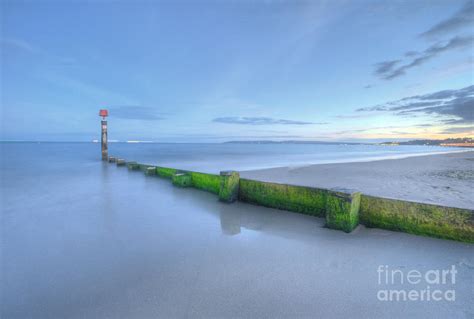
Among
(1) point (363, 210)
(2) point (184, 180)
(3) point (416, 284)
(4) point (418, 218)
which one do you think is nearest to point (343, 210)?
(1) point (363, 210)

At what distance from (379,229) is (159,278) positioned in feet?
13.2

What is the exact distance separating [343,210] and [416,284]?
151 centimetres

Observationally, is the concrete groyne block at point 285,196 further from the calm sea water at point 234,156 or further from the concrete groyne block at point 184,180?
the calm sea water at point 234,156

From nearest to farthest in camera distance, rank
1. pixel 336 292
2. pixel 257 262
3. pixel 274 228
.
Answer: pixel 336 292 → pixel 257 262 → pixel 274 228

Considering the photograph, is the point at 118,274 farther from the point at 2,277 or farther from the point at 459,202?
the point at 459,202

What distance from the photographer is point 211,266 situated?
359 centimetres

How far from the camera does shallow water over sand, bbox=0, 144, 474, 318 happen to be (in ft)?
8.84

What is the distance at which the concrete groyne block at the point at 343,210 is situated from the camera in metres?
4.20

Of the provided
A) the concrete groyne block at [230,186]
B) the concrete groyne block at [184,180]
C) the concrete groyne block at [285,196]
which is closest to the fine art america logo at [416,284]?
the concrete groyne block at [285,196]

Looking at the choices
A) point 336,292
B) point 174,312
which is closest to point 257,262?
point 336,292

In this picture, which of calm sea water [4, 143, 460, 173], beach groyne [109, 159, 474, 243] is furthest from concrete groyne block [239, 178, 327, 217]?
calm sea water [4, 143, 460, 173]

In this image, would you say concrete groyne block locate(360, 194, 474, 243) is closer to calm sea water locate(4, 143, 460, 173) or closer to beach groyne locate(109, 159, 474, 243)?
beach groyne locate(109, 159, 474, 243)

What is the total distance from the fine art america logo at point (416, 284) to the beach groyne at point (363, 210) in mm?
671

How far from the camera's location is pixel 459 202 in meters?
5.95
